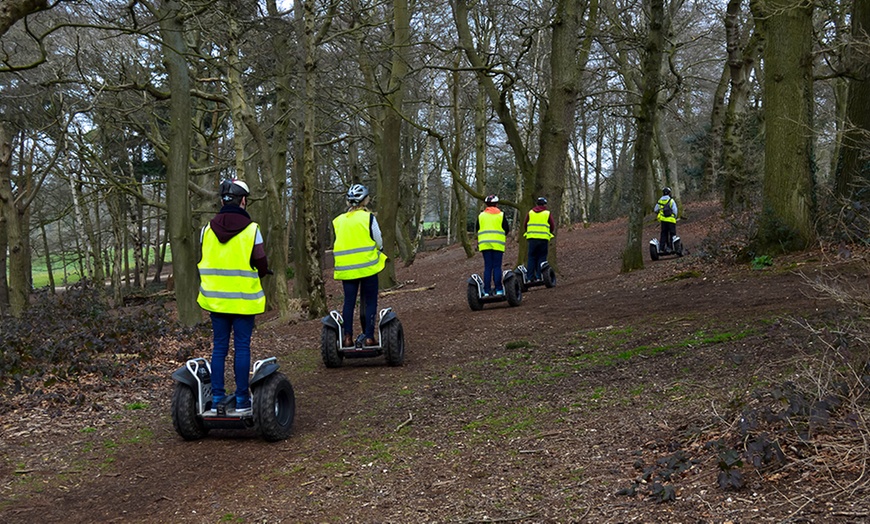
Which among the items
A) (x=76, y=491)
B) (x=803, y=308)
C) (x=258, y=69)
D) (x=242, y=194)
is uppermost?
(x=258, y=69)

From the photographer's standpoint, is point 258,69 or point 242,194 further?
point 258,69

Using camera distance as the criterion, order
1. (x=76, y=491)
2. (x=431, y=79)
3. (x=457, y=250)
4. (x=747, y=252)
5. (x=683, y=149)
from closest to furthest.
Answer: (x=76, y=491) < (x=747, y=252) < (x=431, y=79) < (x=457, y=250) < (x=683, y=149)

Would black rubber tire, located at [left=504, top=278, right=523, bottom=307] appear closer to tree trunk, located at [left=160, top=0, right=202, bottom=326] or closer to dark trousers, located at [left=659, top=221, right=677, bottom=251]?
tree trunk, located at [left=160, top=0, right=202, bottom=326]

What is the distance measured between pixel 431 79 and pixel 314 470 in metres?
24.2

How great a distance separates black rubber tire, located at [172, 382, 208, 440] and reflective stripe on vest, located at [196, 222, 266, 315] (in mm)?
720

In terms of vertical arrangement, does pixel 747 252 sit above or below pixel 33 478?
above

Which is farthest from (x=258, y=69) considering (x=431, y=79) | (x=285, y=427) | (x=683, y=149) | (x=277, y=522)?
(x=683, y=149)

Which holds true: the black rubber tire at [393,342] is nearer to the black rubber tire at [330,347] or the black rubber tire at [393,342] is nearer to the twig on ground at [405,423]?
the black rubber tire at [330,347]

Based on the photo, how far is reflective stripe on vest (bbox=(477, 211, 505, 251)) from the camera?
13.1 meters

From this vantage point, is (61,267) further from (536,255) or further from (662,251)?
(536,255)

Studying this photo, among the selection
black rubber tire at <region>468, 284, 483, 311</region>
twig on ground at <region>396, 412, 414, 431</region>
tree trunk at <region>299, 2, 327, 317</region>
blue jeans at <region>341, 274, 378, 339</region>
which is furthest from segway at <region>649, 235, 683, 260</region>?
twig on ground at <region>396, 412, 414, 431</region>

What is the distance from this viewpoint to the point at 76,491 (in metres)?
5.39

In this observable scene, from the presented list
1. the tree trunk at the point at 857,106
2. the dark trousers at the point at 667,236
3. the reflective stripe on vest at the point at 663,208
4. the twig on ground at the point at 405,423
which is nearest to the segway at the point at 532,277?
the reflective stripe on vest at the point at 663,208

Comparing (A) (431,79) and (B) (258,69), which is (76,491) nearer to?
(B) (258,69)
